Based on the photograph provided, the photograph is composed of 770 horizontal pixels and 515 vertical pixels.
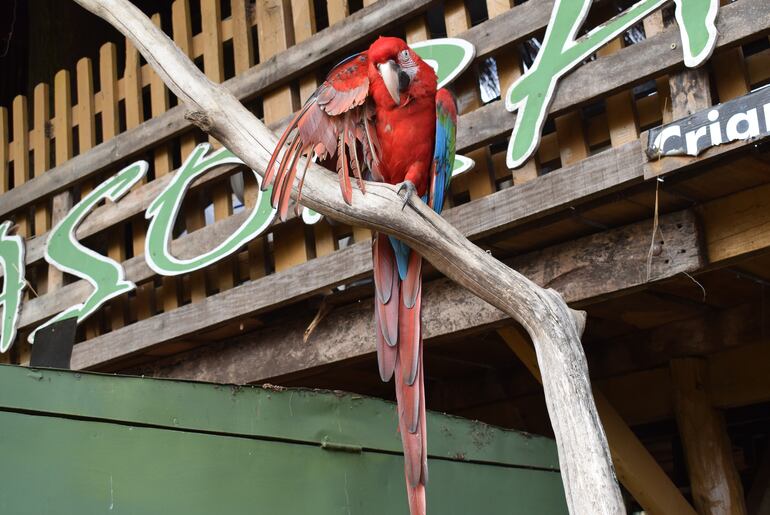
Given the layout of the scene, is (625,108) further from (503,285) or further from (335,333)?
(335,333)

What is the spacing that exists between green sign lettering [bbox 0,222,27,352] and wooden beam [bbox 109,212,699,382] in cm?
53

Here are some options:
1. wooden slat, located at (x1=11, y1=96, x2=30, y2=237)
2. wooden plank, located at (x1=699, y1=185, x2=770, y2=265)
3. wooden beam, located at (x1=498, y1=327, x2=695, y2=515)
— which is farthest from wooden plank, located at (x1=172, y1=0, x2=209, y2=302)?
wooden plank, located at (x1=699, y1=185, x2=770, y2=265)

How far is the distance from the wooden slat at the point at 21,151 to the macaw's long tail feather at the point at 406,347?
325 centimetres

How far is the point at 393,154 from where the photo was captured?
103 inches

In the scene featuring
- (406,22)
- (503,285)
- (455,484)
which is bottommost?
(455,484)

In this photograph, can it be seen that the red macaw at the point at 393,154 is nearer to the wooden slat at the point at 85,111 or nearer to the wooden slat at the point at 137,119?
the wooden slat at the point at 137,119

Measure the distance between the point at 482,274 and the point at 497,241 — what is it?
105 centimetres

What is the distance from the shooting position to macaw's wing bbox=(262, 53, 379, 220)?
89.8 inches

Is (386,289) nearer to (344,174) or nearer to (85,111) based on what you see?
(344,174)

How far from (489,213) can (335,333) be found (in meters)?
0.89

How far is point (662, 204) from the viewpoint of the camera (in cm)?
288

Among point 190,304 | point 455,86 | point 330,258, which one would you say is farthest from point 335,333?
point 455,86

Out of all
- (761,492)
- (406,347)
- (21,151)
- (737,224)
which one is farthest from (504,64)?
(21,151)

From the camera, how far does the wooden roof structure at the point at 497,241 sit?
2834 mm
